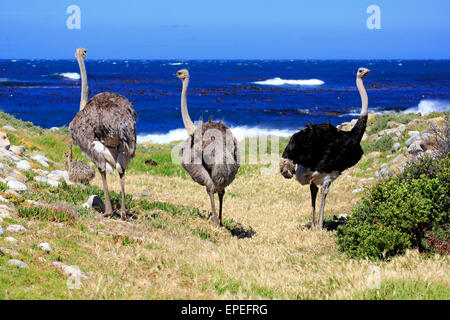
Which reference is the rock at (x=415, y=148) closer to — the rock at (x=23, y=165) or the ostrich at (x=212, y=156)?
the ostrich at (x=212, y=156)

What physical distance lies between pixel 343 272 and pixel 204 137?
4.21 m

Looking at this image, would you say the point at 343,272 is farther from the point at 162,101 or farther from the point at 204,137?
the point at 162,101

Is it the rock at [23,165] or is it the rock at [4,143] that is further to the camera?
the rock at [4,143]

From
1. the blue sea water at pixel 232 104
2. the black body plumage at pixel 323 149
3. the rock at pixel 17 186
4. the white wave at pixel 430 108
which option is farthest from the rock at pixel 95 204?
the white wave at pixel 430 108

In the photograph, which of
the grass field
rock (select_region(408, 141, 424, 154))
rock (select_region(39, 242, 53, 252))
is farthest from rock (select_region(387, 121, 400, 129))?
rock (select_region(39, 242, 53, 252))

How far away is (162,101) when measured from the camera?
6575cm

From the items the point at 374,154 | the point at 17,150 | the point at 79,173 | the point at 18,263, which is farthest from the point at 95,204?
the point at 374,154

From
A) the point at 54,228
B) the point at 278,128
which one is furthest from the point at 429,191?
the point at 278,128

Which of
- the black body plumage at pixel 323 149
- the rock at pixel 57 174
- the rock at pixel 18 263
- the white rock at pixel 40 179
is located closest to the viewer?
the rock at pixel 18 263

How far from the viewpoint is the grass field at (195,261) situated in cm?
609

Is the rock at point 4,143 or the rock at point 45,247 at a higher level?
the rock at point 4,143

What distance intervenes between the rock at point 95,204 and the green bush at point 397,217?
4.58 m
